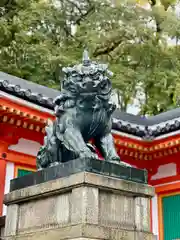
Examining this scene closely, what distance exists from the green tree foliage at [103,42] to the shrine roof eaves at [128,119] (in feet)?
14.2

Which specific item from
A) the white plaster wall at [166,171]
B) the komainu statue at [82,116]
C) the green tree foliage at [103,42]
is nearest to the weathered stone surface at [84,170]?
the komainu statue at [82,116]

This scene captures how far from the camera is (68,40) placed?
19031 millimetres

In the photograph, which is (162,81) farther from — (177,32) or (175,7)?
(175,7)

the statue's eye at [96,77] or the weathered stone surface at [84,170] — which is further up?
the statue's eye at [96,77]

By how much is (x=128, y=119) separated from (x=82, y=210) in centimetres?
774

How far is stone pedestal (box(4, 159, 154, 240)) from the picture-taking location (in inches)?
188

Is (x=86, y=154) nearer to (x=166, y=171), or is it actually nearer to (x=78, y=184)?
(x=78, y=184)

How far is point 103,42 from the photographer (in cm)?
1822

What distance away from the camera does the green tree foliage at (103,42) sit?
55.1 feet

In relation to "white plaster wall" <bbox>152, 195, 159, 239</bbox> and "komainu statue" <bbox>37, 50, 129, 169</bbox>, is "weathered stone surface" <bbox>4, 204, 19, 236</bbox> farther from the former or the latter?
"white plaster wall" <bbox>152, 195, 159, 239</bbox>

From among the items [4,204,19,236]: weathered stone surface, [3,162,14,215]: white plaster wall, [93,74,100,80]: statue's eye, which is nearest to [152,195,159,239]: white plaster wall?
[3,162,14,215]: white plaster wall

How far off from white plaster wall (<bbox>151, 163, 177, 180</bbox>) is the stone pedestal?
21.9 ft

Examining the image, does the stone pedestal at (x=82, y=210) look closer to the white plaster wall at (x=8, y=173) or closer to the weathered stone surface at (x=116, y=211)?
the weathered stone surface at (x=116, y=211)

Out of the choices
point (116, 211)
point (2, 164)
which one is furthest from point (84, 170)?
point (2, 164)
